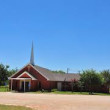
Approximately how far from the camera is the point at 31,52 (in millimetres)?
64562

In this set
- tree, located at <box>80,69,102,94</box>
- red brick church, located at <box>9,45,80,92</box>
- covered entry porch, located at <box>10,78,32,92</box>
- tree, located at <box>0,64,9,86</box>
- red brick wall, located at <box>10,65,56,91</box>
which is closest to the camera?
tree, located at <box>80,69,102,94</box>

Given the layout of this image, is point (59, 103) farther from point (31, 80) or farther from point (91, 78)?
point (31, 80)

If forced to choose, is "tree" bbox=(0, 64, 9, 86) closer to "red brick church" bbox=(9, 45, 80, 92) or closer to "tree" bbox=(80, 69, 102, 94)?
"red brick church" bbox=(9, 45, 80, 92)

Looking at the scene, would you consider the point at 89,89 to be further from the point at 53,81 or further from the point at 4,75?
the point at 4,75

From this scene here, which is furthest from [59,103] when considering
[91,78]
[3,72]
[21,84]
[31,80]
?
[3,72]

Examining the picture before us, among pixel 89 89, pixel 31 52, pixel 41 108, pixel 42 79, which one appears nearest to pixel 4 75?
pixel 31 52

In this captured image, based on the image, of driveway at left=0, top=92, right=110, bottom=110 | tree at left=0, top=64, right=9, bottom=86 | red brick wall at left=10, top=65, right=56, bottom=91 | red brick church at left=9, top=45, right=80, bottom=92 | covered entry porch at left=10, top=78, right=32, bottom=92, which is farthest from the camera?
tree at left=0, top=64, right=9, bottom=86

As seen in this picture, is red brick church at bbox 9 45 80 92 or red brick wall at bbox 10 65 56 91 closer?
red brick church at bbox 9 45 80 92

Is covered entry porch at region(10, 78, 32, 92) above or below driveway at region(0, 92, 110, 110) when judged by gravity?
above

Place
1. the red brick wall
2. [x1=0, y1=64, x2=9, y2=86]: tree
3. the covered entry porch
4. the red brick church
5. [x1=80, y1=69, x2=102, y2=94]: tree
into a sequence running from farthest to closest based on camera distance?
1. [x1=0, y1=64, x2=9, y2=86]: tree
2. the red brick wall
3. the red brick church
4. the covered entry porch
5. [x1=80, y1=69, x2=102, y2=94]: tree

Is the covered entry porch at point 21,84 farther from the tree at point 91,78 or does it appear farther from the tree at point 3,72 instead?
the tree at point 3,72

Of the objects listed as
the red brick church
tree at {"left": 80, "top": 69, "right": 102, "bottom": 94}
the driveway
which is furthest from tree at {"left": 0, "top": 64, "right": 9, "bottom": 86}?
the driveway

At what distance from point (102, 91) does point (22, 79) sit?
16706mm

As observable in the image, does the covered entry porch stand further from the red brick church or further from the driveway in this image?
the driveway
